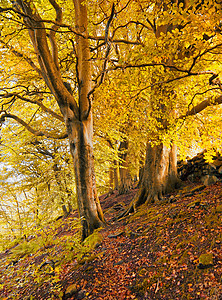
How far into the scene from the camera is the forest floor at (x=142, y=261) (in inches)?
110

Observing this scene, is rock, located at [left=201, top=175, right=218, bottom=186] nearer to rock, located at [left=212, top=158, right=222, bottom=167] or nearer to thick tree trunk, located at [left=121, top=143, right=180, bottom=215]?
rock, located at [left=212, top=158, right=222, bottom=167]

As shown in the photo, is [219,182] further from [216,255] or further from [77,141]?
[77,141]

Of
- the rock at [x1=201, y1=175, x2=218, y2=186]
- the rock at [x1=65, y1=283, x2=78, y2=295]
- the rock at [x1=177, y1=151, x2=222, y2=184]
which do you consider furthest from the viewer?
the rock at [x1=177, y1=151, x2=222, y2=184]

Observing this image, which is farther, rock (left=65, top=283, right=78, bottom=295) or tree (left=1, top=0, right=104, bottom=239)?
tree (left=1, top=0, right=104, bottom=239)

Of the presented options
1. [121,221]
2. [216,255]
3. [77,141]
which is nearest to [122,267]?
[216,255]

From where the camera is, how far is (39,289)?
406 centimetres

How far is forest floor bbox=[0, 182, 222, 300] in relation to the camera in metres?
2.78

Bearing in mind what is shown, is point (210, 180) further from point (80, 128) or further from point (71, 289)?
point (71, 289)

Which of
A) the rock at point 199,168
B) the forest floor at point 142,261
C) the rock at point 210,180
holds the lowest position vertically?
the forest floor at point 142,261

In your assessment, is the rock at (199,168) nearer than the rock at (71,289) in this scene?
No

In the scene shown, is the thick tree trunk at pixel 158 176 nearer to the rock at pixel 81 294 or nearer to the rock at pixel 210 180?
the rock at pixel 210 180

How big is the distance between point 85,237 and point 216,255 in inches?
153

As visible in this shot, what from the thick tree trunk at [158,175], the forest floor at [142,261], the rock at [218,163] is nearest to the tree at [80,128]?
the forest floor at [142,261]

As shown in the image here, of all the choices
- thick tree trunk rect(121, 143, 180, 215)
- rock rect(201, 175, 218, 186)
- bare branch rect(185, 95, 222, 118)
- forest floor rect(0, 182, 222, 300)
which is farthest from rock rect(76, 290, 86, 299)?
bare branch rect(185, 95, 222, 118)
